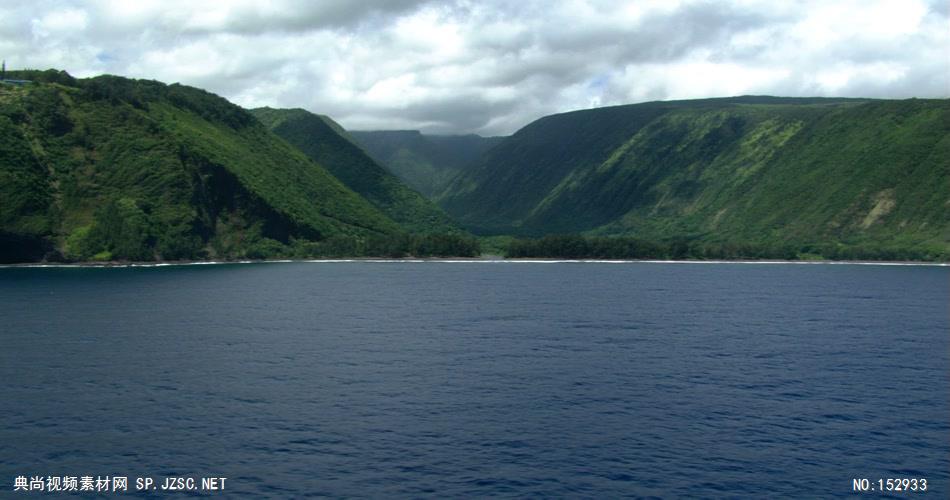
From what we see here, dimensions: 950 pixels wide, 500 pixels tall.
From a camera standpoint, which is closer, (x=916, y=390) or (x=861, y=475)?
(x=861, y=475)

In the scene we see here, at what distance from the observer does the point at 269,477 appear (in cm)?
5494

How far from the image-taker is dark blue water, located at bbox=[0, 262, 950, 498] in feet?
184

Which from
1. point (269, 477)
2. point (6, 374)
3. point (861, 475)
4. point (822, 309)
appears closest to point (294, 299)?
point (6, 374)

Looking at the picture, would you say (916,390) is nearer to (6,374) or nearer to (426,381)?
(426,381)

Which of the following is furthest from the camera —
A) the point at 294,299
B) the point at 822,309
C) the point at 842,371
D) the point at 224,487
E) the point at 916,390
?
the point at 294,299

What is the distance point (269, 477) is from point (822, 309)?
454 feet

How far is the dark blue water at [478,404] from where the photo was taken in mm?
56219

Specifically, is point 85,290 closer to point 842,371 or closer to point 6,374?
point 6,374

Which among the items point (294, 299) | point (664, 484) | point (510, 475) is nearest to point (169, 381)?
point (510, 475)

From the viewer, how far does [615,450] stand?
61.0m

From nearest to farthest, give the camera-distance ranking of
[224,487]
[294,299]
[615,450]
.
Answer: [224,487] → [615,450] → [294,299]

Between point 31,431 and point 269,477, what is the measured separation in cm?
2408

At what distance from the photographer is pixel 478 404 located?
247ft

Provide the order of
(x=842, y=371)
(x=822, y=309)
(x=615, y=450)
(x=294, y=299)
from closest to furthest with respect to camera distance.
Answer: (x=615, y=450) < (x=842, y=371) < (x=822, y=309) < (x=294, y=299)
